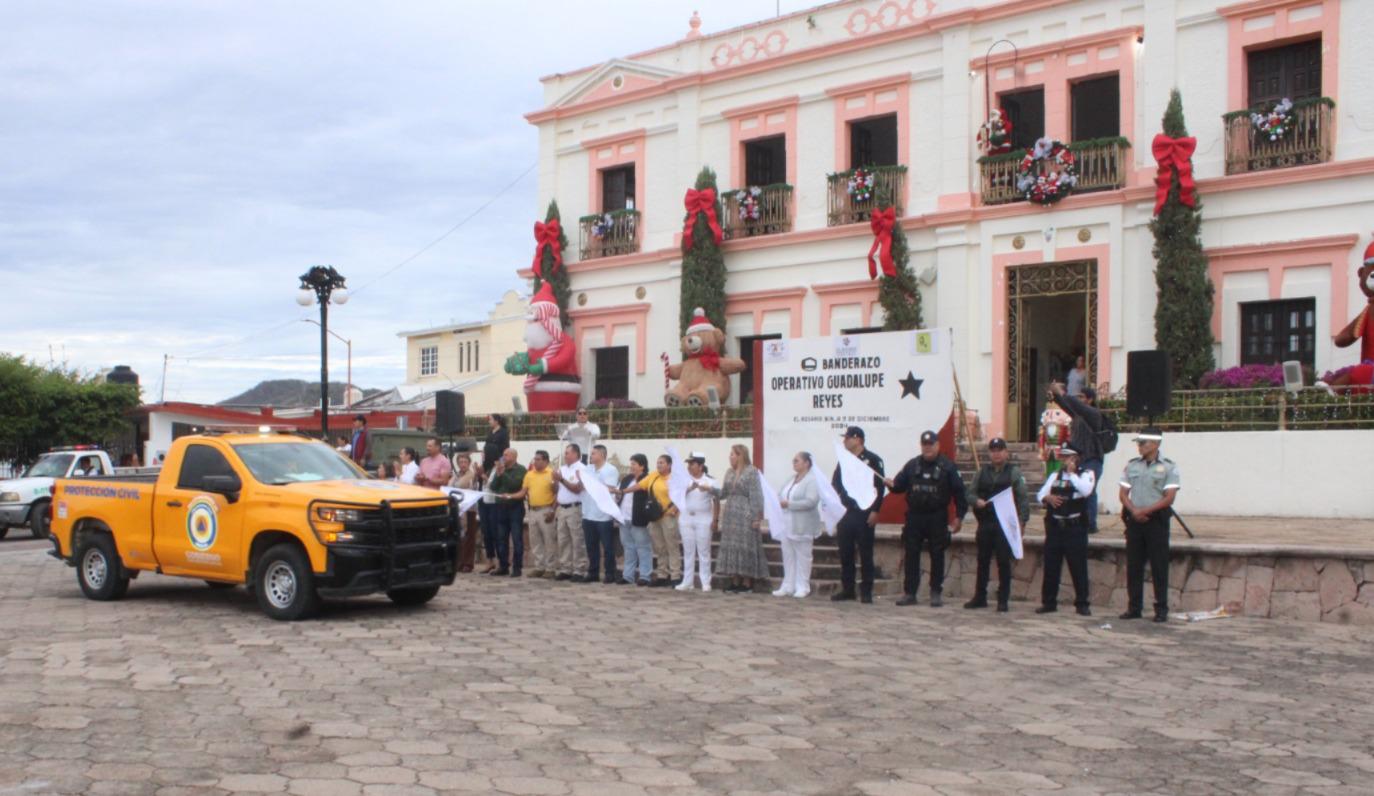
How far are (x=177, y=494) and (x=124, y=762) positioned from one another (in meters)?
6.79

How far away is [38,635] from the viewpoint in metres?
11.1

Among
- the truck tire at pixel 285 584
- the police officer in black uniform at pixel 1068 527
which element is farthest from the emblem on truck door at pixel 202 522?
the police officer in black uniform at pixel 1068 527

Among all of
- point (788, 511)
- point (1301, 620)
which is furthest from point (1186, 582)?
point (788, 511)

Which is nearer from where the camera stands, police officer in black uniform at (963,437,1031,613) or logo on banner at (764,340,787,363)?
police officer in black uniform at (963,437,1031,613)

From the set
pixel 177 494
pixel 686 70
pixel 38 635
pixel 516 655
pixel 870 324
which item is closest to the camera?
pixel 516 655

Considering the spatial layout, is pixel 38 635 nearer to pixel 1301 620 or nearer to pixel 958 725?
pixel 958 725

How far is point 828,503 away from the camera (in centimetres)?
1429

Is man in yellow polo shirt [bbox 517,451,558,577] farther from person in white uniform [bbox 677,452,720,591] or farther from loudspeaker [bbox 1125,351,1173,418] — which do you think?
loudspeaker [bbox 1125,351,1173,418]

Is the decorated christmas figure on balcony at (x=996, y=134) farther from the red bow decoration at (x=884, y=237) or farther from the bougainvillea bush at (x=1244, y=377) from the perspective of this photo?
the bougainvillea bush at (x=1244, y=377)

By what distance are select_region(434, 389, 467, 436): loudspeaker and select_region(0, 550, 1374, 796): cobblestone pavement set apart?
6.87m

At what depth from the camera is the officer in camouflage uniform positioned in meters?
11.9

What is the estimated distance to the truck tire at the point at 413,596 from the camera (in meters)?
13.0

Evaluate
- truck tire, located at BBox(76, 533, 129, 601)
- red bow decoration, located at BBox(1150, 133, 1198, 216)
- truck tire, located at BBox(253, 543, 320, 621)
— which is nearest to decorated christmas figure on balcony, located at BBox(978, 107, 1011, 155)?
red bow decoration, located at BBox(1150, 133, 1198, 216)

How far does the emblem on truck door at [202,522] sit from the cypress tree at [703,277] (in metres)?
14.0
